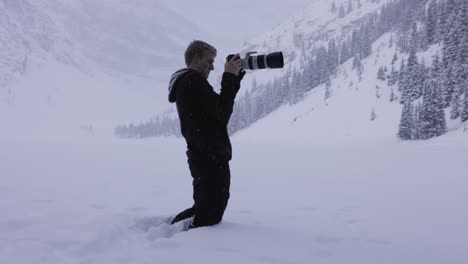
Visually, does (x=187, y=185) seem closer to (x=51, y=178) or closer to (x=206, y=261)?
(x=51, y=178)

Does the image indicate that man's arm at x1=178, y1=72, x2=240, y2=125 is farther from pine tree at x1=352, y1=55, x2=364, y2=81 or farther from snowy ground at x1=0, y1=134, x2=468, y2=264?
pine tree at x1=352, y1=55, x2=364, y2=81

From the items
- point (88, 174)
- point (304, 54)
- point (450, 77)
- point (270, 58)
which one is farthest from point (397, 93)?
point (304, 54)

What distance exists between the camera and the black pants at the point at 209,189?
4699mm

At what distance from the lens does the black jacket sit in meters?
4.62

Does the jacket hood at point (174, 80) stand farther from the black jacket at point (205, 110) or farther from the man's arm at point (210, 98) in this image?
the man's arm at point (210, 98)

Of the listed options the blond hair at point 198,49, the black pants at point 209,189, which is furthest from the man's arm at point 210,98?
the black pants at point 209,189

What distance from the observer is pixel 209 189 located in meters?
4.70

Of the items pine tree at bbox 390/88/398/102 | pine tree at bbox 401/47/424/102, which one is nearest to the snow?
pine tree at bbox 401/47/424/102

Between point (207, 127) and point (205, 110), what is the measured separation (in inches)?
7.9

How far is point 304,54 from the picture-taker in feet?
543

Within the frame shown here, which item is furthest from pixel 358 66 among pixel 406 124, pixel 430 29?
pixel 406 124

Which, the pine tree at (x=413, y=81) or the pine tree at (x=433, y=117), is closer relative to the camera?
the pine tree at (x=433, y=117)

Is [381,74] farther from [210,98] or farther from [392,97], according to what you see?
[210,98]

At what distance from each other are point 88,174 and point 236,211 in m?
6.85
